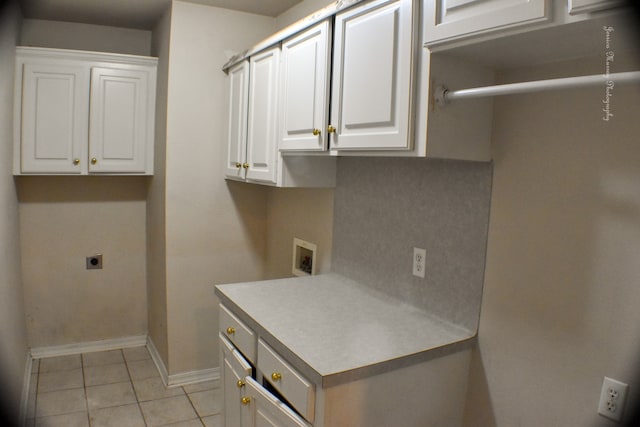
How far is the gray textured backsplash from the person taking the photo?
1567 mm

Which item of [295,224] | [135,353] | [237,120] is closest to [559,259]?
[295,224]

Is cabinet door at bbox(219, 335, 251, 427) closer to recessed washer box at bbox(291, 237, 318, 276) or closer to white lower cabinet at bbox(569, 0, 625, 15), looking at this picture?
recessed washer box at bbox(291, 237, 318, 276)

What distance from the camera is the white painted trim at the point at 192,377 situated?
9.59 ft

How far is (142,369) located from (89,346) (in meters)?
0.55

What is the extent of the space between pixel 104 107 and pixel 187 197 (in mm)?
865

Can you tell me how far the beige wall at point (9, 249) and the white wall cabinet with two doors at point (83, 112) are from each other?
0.43 feet

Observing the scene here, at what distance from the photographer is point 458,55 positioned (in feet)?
4.40

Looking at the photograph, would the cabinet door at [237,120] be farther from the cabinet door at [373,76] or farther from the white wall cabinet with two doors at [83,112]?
the cabinet door at [373,76]

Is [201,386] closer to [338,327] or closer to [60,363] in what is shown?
[60,363]

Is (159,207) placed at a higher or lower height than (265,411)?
higher

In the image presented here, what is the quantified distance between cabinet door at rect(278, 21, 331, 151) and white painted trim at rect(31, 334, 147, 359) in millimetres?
2231

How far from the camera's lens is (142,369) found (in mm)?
3135

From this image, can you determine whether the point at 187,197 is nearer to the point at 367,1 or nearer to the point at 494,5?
the point at 367,1

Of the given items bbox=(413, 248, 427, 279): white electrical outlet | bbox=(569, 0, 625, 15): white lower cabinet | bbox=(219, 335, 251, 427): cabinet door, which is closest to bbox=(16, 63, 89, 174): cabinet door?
bbox=(219, 335, 251, 427): cabinet door
